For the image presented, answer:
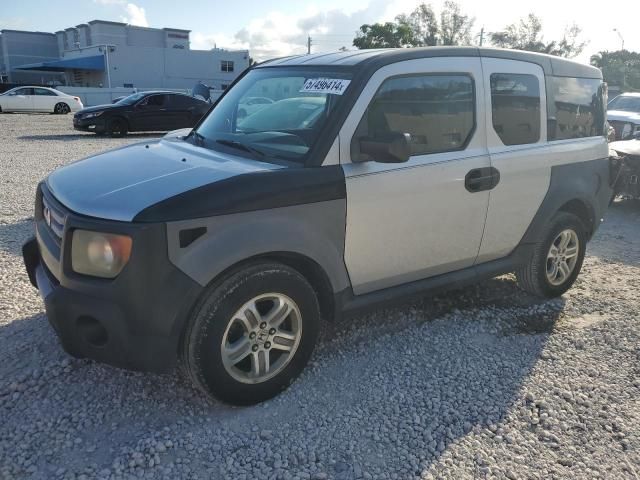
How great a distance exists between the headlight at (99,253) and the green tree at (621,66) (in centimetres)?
4909

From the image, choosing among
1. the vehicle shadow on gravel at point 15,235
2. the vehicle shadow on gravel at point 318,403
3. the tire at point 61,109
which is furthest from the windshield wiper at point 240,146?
the tire at point 61,109

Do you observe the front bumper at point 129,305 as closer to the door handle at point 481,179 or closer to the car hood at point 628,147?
the door handle at point 481,179

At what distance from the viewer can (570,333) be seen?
13.4ft

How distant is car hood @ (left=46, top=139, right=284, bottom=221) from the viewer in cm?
270

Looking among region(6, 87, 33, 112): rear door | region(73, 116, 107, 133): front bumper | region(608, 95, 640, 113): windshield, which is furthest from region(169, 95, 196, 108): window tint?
region(6, 87, 33, 112): rear door

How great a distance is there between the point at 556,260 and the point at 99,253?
3.58m

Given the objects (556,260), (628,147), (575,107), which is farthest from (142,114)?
(556,260)

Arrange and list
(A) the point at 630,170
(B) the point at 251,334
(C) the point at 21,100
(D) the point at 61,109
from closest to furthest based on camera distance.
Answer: (B) the point at 251,334, (A) the point at 630,170, (C) the point at 21,100, (D) the point at 61,109

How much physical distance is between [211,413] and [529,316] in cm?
261

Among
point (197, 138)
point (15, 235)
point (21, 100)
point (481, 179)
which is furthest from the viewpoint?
point (21, 100)

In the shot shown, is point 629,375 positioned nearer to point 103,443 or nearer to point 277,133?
point 277,133

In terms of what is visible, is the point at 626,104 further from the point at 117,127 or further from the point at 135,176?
the point at 117,127

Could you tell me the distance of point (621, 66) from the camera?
5162 cm

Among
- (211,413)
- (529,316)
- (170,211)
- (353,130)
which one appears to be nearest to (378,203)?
(353,130)
